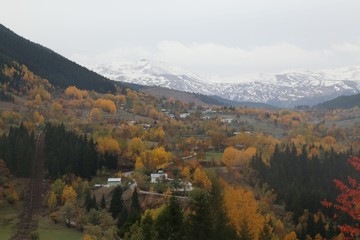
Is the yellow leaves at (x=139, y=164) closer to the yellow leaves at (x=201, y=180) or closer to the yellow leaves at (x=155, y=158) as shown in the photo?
the yellow leaves at (x=155, y=158)

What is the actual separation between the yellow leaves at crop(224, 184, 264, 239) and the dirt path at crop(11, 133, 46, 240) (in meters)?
41.7

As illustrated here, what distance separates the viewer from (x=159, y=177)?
4646 inches

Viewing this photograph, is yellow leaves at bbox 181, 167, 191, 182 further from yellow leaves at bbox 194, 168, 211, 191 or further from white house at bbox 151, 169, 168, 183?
white house at bbox 151, 169, 168, 183

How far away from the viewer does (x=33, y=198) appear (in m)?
109

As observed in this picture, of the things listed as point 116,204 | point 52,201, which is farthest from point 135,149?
point 116,204

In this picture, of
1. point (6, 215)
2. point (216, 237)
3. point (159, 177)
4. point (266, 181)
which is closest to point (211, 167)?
point (266, 181)

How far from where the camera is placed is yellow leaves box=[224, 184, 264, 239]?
275 feet

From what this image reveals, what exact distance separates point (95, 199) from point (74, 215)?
665 cm

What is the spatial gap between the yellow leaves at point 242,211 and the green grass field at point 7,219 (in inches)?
1772

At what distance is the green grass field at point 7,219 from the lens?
276 feet

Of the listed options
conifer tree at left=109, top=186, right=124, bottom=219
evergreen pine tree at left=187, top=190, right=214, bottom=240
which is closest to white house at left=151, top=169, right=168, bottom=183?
conifer tree at left=109, top=186, right=124, bottom=219

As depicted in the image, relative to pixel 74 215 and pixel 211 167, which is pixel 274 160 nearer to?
pixel 211 167

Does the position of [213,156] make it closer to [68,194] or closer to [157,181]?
[157,181]

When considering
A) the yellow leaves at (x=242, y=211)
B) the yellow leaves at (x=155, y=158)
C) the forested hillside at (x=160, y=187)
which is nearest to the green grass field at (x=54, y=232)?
the forested hillside at (x=160, y=187)
